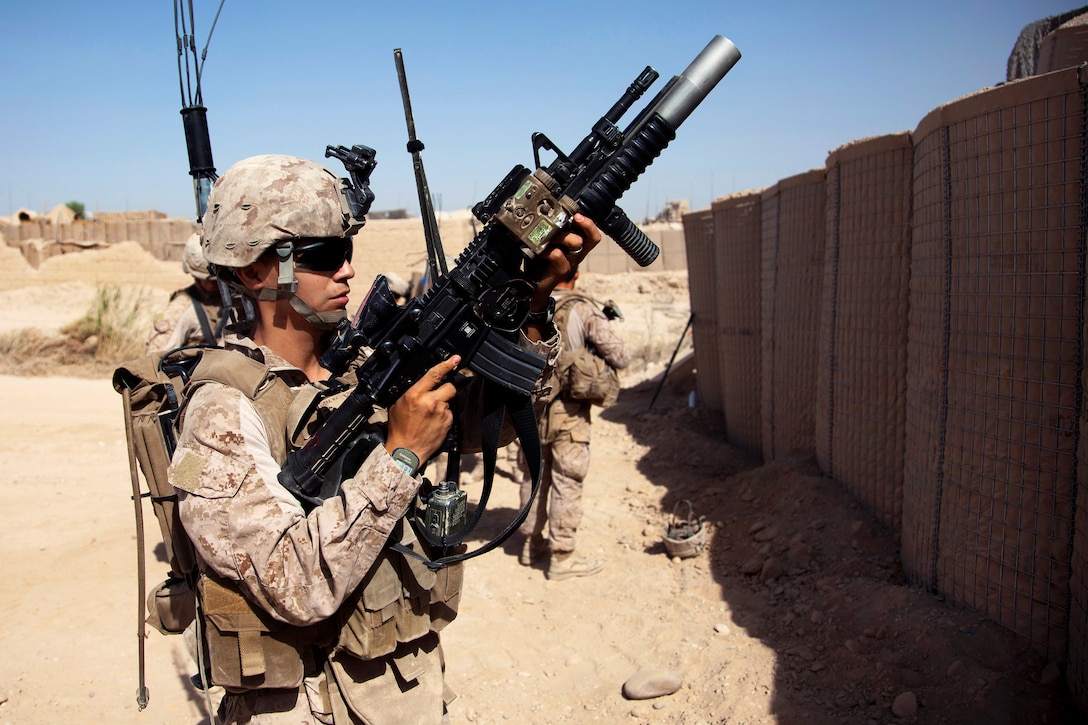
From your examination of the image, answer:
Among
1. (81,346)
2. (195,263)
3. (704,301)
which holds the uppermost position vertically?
(195,263)

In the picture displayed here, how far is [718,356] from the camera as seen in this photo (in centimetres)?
755

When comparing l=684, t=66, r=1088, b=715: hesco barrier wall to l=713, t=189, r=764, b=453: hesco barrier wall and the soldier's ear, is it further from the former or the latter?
the soldier's ear

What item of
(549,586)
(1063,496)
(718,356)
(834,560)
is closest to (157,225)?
(718,356)

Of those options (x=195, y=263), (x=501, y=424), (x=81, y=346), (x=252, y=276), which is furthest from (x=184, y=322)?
(x=81, y=346)

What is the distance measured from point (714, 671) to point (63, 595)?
3834 millimetres

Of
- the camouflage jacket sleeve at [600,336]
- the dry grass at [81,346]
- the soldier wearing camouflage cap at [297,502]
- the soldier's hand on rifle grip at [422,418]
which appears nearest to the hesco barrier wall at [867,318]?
the camouflage jacket sleeve at [600,336]

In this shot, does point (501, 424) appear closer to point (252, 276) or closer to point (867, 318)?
point (252, 276)

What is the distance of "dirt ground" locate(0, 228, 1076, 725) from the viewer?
304cm

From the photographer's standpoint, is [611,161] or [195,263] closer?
[611,161]

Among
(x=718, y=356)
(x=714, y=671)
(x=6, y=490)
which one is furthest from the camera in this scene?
(x=718, y=356)

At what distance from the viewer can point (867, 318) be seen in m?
4.14

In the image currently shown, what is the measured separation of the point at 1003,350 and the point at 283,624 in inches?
103

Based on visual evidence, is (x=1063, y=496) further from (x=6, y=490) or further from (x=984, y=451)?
(x=6, y=490)

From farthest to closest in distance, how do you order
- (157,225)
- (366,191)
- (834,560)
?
(157,225)
(834,560)
(366,191)
